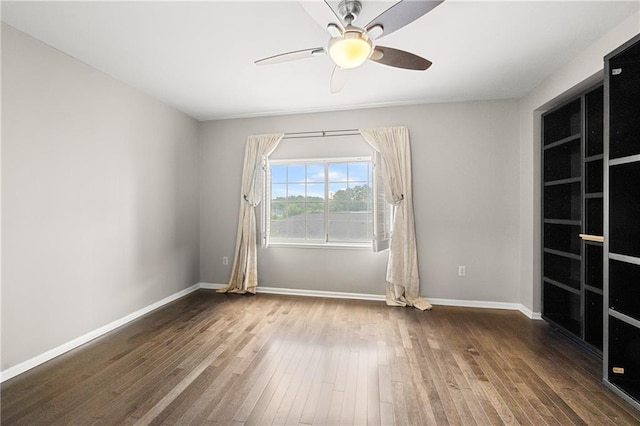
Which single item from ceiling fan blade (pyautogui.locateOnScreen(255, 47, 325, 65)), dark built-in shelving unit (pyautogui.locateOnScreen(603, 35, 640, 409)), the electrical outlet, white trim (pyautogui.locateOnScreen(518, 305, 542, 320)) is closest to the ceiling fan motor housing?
ceiling fan blade (pyautogui.locateOnScreen(255, 47, 325, 65))

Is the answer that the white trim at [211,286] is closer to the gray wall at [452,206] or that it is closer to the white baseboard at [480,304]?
the gray wall at [452,206]

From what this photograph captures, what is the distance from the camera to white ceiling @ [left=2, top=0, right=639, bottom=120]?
6.34ft

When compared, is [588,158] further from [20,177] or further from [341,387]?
[20,177]

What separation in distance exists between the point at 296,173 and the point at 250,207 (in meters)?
0.83

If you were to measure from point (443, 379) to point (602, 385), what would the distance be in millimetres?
1080

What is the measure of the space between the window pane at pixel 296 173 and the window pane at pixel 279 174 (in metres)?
0.08

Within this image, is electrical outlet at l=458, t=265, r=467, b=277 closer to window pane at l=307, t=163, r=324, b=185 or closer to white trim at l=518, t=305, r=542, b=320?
white trim at l=518, t=305, r=542, b=320

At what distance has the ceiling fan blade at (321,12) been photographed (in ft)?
4.83

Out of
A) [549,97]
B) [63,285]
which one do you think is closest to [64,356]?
[63,285]

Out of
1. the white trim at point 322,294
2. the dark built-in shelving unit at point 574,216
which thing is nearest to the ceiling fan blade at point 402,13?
the dark built-in shelving unit at point 574,216

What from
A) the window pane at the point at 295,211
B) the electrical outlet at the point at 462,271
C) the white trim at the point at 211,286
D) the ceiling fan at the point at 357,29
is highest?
the ceiling fan at the point at 357,29

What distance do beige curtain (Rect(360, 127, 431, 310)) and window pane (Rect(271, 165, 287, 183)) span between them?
1.43 m

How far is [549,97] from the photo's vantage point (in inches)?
115

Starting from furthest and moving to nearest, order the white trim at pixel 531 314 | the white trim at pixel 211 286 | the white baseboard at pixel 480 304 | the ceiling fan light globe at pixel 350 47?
the white trim at pixel 211 286, the white baseboard at pixel 480 304, the white trim at pixel 531 314, the ceiling fan light globe at pixel 350 47
